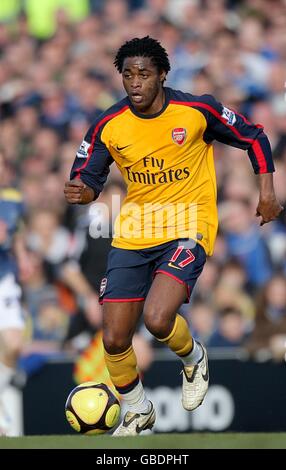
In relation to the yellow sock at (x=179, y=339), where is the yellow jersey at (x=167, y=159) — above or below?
above

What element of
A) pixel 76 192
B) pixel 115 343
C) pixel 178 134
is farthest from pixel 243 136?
pixel 115 343

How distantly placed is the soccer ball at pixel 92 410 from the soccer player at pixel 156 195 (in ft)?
0.46

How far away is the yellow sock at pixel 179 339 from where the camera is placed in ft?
24.0

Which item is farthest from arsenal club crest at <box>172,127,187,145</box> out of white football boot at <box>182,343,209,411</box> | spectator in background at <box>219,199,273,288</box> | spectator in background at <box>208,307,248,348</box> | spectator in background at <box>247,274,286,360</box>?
spectator in background at <box>219,199,273,288</box>

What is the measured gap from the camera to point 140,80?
23.7 ft

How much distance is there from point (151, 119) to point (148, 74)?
1.07 ft

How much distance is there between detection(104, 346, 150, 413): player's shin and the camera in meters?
7.50

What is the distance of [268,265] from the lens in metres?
11.2

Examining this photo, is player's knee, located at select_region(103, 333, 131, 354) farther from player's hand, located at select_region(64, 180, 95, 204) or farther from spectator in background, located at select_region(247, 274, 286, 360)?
spectator in background, located at select_region(247, 274, 286, 360)

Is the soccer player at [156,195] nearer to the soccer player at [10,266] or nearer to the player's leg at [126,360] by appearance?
the player's leg at [126,360]

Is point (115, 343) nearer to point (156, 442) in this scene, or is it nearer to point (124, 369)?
point (124, 369)

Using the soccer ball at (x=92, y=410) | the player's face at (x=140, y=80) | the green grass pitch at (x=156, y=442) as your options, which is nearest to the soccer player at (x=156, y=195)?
the player's face at (x=140, y=80)
